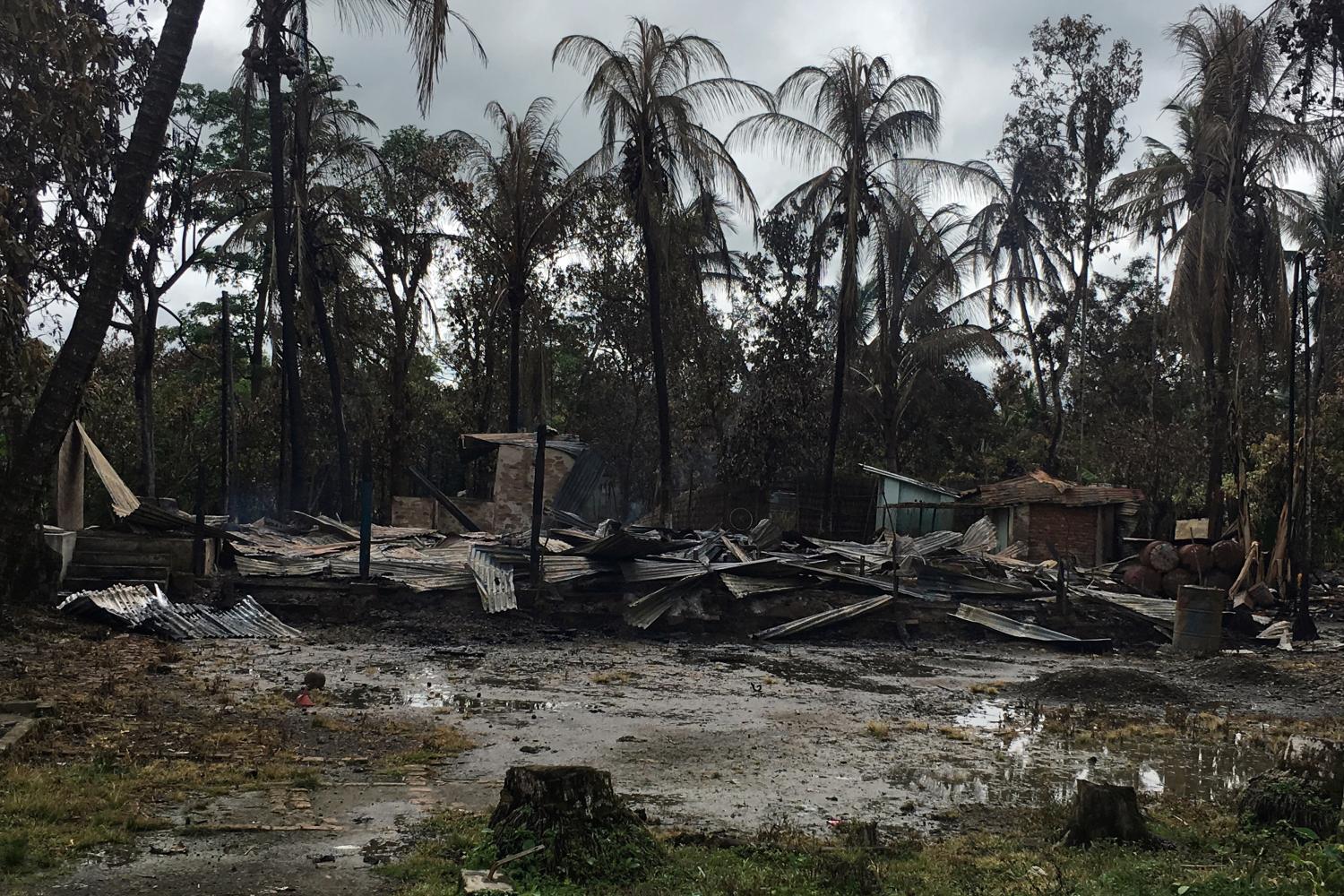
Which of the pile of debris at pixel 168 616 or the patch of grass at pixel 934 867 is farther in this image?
the pile of debris at pixel 168 616

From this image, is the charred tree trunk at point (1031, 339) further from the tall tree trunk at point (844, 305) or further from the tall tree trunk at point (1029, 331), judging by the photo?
the tall tree trunk at point (844, 305)

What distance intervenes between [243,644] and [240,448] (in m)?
24.0

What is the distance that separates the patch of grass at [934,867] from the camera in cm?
479

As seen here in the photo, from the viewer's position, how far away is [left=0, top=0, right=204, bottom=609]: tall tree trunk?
426 inches

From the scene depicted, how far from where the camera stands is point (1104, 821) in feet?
19.0

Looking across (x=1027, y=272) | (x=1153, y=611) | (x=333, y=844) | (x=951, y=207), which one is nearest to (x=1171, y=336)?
(x=1027, y=272)

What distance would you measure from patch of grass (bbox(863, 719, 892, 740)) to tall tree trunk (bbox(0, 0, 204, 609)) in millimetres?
7771

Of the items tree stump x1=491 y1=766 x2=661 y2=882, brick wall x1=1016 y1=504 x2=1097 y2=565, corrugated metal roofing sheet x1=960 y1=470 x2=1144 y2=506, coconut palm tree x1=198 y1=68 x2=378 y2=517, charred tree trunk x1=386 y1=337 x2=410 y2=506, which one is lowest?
tree stump x1=491 y1=766 x2=661 y2=882

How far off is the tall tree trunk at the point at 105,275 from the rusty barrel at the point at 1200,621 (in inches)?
543

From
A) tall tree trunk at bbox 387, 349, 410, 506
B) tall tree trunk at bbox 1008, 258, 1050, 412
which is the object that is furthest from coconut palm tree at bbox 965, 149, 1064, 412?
tall tree trunk at bbox 387, 349, 410, 506

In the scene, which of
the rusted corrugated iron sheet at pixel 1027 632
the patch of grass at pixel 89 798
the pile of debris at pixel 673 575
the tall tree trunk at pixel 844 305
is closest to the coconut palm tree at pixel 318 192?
the pile of debris at pixel 673 575

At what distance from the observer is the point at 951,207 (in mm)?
34156

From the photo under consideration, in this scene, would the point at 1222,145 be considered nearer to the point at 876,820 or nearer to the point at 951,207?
the point at 951,207

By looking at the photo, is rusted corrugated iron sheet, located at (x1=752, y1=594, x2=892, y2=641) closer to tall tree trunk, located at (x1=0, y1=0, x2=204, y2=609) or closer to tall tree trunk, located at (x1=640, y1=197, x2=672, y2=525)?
tall tree trunk, located at (x1=640, y1=197, x2=672, y2=525)
